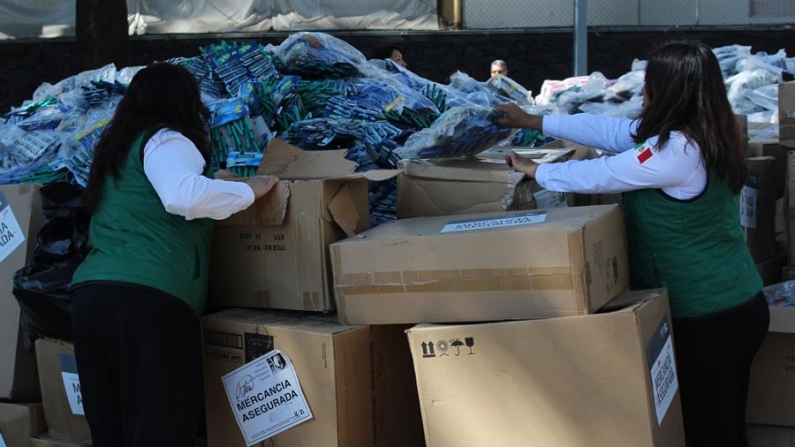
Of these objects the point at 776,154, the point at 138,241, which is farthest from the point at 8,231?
the point at 776,154

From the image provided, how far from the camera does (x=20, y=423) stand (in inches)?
125

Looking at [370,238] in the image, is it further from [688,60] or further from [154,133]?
[688,60]

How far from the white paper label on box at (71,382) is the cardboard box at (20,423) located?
23 centimetres

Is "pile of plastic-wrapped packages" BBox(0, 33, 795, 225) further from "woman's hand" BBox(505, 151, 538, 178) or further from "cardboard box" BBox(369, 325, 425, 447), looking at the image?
"cardboard box" BBox(369, 325, 425, 447)

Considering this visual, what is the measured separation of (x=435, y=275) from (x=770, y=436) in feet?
4.24

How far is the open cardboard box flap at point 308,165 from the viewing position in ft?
8.96

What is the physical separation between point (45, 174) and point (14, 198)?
0.29 meters

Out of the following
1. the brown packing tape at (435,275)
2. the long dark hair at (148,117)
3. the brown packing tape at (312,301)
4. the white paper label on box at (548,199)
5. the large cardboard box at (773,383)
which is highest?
the long dark hair at (148,117)

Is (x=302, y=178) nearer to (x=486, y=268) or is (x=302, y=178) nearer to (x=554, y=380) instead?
(x=486, y=268)

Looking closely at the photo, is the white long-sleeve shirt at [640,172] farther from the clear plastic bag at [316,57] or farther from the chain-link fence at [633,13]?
the chain-link fence at [633,13]

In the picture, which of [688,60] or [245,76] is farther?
[245,76]

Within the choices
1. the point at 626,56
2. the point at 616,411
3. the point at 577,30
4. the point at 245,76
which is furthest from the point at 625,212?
the point at 626,56

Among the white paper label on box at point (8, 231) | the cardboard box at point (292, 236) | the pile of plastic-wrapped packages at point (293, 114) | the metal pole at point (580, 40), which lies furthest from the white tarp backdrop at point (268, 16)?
the cardboard box at point (292, 236)

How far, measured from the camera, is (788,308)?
2.69 meters
